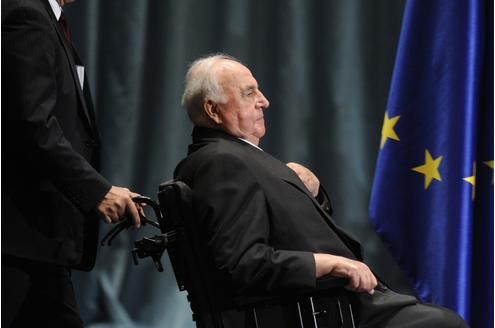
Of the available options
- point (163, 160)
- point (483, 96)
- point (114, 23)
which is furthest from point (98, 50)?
point (483, 96)

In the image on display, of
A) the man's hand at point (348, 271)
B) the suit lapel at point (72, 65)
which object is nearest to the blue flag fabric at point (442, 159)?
the man's hand at point (348, 271)

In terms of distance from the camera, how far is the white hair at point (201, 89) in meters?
2.29

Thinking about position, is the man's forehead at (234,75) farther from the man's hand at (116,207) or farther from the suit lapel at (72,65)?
the man's hand at (116,207)

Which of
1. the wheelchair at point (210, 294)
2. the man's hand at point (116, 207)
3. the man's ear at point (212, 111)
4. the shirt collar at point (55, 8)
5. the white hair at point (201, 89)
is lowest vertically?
the wheelchair at point (210, 294)

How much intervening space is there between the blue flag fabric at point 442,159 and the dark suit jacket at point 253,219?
1.28m

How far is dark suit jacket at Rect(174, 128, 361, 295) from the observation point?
1.90 meters

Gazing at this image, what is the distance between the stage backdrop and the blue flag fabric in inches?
11.5

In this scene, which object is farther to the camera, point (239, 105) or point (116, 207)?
point (239, 105)

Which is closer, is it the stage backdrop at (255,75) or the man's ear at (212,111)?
the man's ear at (212,111)

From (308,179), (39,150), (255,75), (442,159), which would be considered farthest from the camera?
(255,75)

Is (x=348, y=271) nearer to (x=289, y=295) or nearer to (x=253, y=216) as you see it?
(x=289, y=295)

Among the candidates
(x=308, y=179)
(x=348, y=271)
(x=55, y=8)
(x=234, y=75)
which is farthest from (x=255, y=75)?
(x=348, y=271)

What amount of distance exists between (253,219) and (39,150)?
1.74 ft

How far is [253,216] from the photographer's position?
6.51 ft
